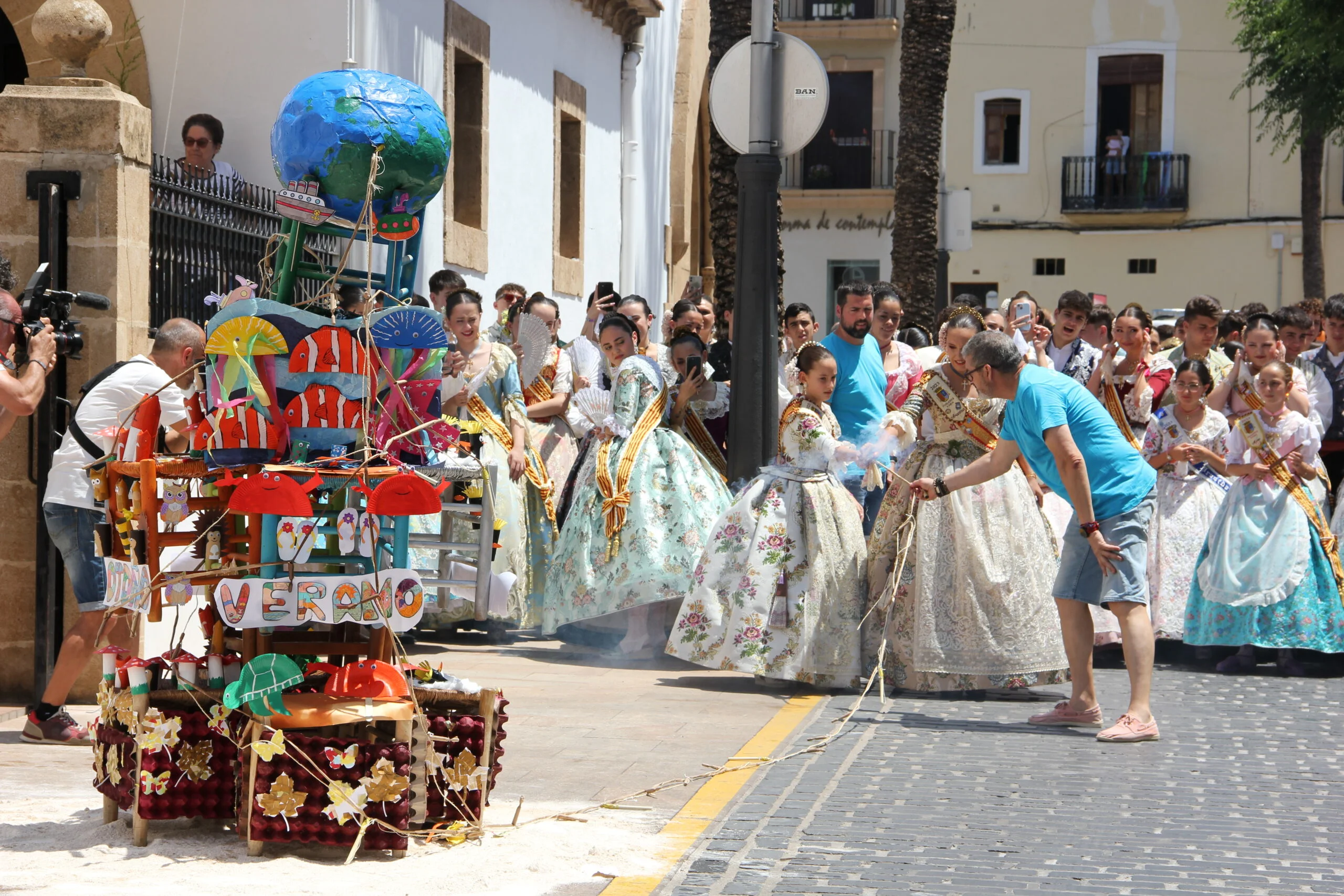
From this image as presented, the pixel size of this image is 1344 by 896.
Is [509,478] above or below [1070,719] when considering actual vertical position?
above

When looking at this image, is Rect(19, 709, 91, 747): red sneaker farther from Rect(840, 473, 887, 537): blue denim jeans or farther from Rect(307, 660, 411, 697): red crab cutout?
Rect(840, 473, 887, 537): blue denim jeans

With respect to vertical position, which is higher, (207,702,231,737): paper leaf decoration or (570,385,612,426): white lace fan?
(570,385,612,426): white lace fan

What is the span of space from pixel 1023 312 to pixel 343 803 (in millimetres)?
7567

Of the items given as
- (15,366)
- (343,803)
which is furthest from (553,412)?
(343,803)

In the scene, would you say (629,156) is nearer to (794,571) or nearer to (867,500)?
(867,500)

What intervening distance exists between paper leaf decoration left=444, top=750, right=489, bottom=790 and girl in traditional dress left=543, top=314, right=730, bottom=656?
3.92 meters

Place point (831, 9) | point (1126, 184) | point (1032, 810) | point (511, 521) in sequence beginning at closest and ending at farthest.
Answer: point (1032, 810), point (511, 521), point (1126, 184), point (831, 9)

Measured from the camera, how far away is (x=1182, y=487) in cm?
985

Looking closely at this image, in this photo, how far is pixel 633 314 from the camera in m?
10.4

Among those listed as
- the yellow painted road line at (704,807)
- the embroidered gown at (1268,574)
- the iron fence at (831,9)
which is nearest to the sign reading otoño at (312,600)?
the yellow painted road line at (704,807)

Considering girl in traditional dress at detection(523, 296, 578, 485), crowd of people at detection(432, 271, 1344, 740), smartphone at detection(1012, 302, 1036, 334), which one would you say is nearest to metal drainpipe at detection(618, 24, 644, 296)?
crowd of people at detection(432, 271, 1344, 740)

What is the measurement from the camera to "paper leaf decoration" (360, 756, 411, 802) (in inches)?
197

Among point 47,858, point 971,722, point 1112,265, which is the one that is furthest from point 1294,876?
point 1112,265

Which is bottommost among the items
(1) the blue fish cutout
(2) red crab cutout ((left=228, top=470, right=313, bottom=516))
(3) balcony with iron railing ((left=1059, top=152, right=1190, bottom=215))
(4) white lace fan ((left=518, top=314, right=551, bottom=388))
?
(2) red crab cutout ((left=228, top=470, right=313, bottom=516))
